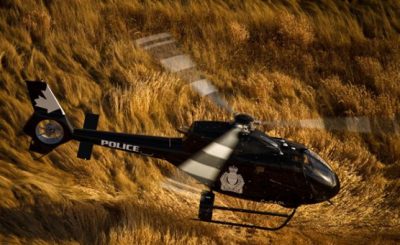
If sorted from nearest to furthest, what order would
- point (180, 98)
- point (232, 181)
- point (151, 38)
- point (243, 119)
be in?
point (243, 119) → point (232, 181) → point (180, 98) → point (151, 38)

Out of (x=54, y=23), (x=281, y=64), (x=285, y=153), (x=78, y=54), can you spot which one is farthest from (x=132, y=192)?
(x=281, y=64)

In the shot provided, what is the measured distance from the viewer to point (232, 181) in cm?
1227

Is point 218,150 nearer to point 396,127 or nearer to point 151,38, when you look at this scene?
point 151,38

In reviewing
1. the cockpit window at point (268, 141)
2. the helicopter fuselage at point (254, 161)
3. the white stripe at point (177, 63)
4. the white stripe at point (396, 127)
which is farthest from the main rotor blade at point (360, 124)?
the cockpit window at point (268, 141)

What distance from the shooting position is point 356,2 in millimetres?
23688

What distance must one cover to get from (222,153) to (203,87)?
637cm

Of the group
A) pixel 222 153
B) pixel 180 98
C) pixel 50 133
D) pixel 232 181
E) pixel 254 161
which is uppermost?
pixel 180 98

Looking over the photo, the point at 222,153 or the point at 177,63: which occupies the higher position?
the point at 177,63

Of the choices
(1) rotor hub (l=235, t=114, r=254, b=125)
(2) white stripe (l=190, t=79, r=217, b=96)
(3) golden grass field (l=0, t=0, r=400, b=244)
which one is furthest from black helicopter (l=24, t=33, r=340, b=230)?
(2) white stripe (l=190, t=79, r=217, b=96)

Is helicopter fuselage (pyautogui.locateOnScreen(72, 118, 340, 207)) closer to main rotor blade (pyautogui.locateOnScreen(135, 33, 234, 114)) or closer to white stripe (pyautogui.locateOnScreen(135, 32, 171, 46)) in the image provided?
main rotor blade (pyautogui.locateOnScreen(135, 33, 234, 114))

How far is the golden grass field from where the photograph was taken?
39.9 feet

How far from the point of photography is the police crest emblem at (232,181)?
1220 centimetres

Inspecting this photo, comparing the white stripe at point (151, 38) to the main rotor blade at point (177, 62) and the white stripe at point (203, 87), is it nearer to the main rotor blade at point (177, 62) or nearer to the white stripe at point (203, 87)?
the main rotor blade at point (177, 62)

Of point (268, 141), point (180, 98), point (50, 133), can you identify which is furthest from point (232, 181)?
point (180, 98)
